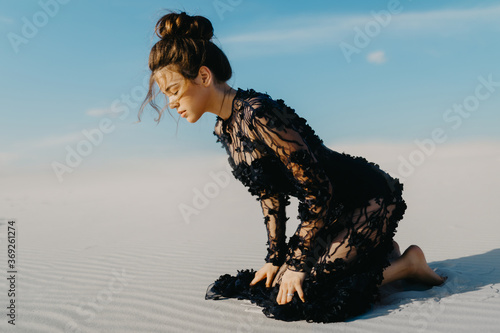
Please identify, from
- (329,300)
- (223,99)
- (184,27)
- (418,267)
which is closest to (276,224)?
(329,300)

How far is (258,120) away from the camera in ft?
8.84

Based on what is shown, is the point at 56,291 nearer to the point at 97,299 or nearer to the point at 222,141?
the point at 97,299

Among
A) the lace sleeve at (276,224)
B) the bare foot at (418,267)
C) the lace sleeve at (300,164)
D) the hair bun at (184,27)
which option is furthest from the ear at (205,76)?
the bare foot at (418,267)

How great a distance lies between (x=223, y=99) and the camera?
9.66 feet

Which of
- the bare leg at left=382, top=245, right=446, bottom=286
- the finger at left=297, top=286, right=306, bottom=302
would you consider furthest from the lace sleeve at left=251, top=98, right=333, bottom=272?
the bare leg at left=382, top=245, right=446, bottom=286

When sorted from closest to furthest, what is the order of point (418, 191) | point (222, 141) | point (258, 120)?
point (258, 120), point (222, 141), point (418, 191)

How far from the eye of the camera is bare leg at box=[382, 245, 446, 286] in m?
3.23

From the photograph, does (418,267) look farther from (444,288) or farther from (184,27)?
(184,27)

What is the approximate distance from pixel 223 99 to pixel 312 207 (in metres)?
0.93

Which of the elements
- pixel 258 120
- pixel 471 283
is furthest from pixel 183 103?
pixel 471 283

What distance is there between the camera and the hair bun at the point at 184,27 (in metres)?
2.80

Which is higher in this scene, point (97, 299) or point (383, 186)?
point (383, 186)

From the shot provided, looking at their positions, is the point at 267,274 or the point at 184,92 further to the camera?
the point at 267,274

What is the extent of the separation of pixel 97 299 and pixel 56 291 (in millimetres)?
653
